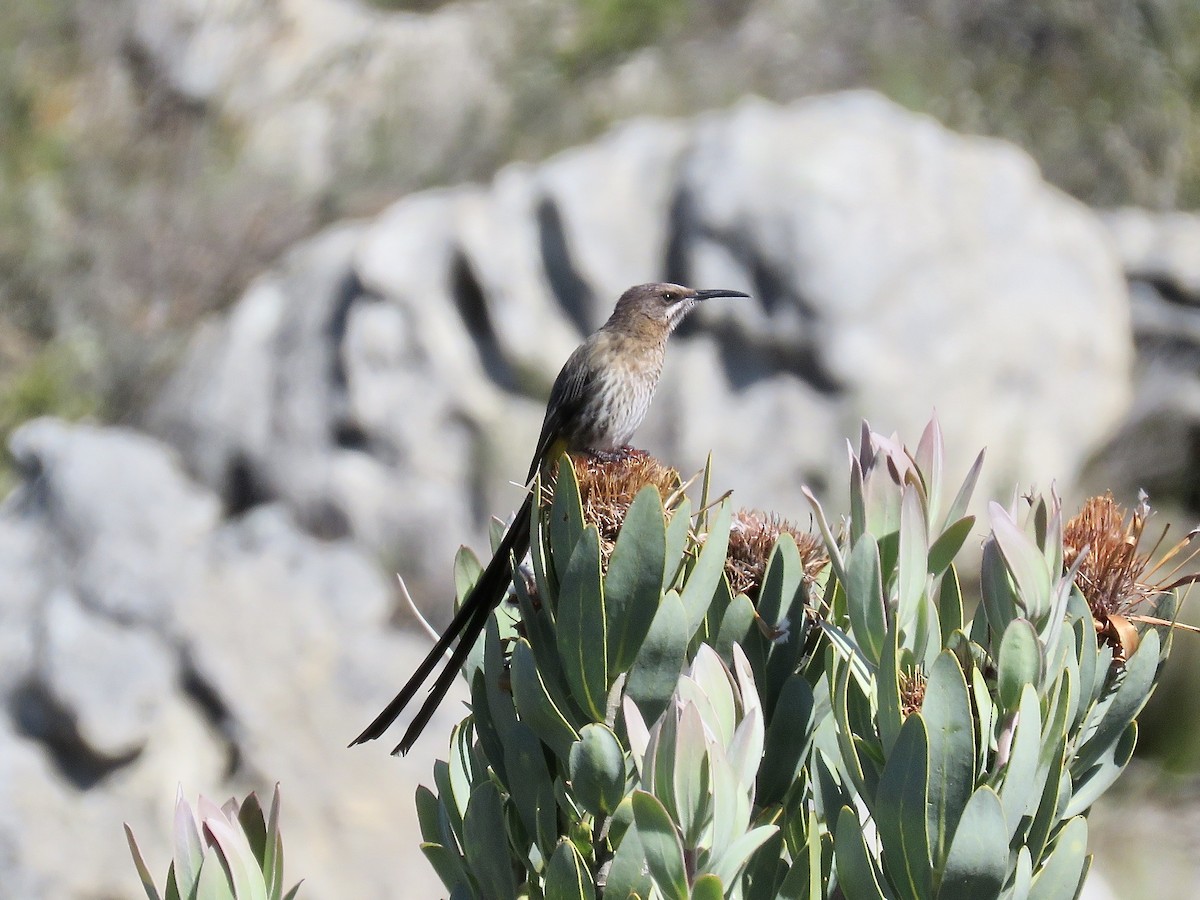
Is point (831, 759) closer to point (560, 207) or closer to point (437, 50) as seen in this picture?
point (560, 207)

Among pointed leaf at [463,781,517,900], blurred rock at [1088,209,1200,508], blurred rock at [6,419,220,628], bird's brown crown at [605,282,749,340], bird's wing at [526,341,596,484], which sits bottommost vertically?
blurred rock at [1088,209,1200,508]

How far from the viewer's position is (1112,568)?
189 cm

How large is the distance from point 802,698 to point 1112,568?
0.53 meters

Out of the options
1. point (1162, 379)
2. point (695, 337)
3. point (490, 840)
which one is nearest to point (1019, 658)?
point (490, 840)

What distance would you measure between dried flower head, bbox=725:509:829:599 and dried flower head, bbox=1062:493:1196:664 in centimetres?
40

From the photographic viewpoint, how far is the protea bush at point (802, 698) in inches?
59.0

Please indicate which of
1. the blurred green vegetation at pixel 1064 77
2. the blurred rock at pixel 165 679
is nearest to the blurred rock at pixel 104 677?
the blurred rock at pixel 165 679

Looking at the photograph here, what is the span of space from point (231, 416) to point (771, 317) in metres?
3.30

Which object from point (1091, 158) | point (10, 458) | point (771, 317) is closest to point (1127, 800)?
point (771, 317)

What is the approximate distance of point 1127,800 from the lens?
6176 mm

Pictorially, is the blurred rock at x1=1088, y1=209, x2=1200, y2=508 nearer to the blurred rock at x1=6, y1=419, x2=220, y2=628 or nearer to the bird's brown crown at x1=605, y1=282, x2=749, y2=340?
the bird's brown crown at x1=605, y1=282, x2=749, y2=340

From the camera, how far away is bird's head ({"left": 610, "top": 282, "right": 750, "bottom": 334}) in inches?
180

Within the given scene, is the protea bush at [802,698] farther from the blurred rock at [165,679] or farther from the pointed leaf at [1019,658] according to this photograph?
the blurred rock at [165,679]

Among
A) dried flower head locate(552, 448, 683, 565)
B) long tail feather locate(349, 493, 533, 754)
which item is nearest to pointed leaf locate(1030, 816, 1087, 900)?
dried flower head locate(552, 448, 683, 565)
